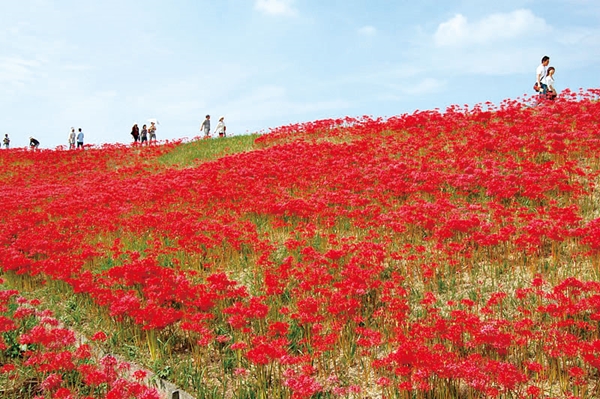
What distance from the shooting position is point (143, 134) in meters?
33.7

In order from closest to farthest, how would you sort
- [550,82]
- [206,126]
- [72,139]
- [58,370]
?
[58,370] → [550,82] → [206,126] → [72,139]

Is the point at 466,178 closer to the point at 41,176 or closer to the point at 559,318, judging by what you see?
the point at 559,318

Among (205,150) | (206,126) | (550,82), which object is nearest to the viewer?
(550,82)

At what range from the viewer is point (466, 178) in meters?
11.3

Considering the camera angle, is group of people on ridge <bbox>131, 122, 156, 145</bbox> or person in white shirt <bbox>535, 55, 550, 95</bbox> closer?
person in white shirt <bbox>535, 55, 550, 95</bbox>

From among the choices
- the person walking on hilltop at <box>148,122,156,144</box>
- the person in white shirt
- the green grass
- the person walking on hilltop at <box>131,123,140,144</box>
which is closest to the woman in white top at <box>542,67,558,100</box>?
the person in white shirt

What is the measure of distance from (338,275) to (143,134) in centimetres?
2953

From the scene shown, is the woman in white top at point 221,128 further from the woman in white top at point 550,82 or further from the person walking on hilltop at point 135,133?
the woman in white top at point 550,82

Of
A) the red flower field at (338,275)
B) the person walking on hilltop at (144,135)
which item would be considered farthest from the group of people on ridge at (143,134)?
the red flower field at (338,275)

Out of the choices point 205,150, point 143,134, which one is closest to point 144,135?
point 143,134

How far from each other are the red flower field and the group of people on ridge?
16.3 meters

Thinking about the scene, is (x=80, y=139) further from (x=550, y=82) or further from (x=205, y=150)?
(x=550, y=82)

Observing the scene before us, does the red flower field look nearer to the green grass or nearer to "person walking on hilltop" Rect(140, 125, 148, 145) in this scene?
the green grass

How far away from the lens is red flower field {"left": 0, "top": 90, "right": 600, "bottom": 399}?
16.6 ft
